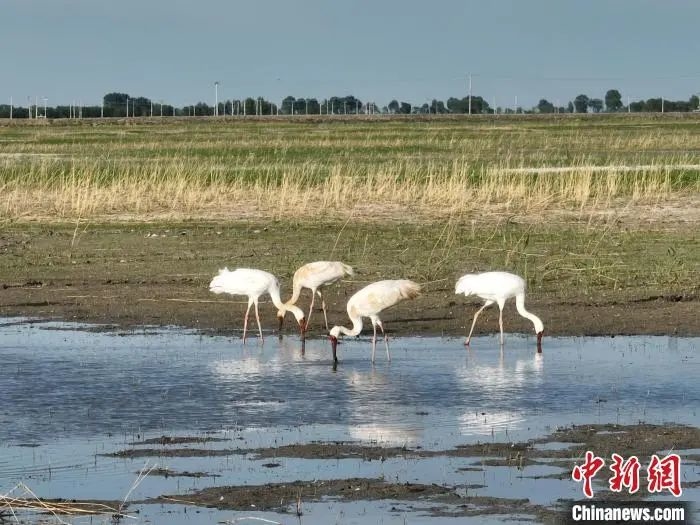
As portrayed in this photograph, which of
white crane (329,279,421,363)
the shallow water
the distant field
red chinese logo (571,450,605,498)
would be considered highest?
the distant field

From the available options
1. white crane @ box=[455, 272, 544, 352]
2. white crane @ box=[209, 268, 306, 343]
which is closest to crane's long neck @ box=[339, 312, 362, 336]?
white crane @ box=[455, 272, 544, 352]

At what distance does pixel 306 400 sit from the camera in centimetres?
1205

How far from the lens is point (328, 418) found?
11.2m

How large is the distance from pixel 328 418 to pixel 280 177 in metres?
26.3

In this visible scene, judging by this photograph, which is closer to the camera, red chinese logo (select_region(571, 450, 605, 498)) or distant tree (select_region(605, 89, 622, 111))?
red chinese logo (select_region(571, 450, 605, 498))

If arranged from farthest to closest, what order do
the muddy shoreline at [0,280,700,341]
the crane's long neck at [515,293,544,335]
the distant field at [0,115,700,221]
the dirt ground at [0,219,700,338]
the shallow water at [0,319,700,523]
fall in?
1. the distant field at [0,115,700,221]
2. the dirt ground at [0,219,700,338]
3. the muddy shoreline at [0,280,700,341]
4. the crane's long neck at [515,293,544,335]
5. the shallow water at [0,319,700,523]

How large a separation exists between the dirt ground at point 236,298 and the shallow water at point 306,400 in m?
1.02

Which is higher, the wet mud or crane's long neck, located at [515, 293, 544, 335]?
crane's long neck, located at [515, 293, 544, 335]

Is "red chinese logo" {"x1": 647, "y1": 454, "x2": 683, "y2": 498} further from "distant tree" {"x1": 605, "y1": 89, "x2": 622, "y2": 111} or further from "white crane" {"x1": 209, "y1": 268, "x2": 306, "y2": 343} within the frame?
"distant tree" {"x1": 605, "y1": 89, "x2": 622, "y2": 111}

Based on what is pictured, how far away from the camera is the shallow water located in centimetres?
931

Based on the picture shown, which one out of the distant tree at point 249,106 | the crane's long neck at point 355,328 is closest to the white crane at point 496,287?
the crane's long neck at point 355,328

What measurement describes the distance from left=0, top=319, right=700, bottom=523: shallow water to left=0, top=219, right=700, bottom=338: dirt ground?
1020 mm

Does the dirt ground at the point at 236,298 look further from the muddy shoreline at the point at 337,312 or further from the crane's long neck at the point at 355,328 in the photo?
the crane's long neck at the point at 355,328

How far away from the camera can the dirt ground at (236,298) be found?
1702 centimetres
